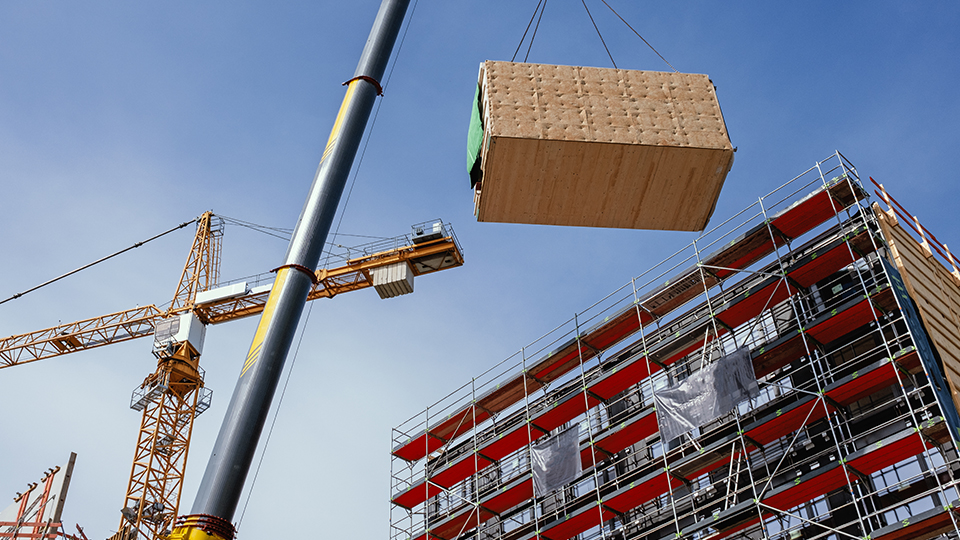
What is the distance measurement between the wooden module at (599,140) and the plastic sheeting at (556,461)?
28.3 ft

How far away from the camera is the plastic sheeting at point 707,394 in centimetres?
1966

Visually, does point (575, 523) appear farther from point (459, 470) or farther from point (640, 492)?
point (459, 470)

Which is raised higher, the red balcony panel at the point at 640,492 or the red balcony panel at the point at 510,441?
the red balcony panel at the point at 510,441

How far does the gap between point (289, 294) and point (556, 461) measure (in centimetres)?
1151

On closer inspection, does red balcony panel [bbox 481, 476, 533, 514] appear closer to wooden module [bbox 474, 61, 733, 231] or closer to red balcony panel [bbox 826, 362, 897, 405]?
red balcony panel [bbox 826, 362, 897, 405]

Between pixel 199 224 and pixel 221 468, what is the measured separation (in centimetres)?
3894

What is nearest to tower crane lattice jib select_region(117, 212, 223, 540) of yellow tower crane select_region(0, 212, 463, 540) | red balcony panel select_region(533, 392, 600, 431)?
yellow tower crane select_region(0, 212, 463, 540)

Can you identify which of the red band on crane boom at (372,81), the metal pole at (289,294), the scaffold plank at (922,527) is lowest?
the scaffold plank at (922,527)

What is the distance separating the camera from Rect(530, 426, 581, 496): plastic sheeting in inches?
904

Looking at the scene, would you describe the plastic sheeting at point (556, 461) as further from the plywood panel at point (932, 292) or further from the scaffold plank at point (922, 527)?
the plywood panel at point (932, 292)

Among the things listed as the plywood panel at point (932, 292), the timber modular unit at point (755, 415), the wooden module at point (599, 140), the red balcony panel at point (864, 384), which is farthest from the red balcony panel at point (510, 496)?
the plywood panel at point (932, 292)

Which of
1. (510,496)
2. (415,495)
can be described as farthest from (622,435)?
(415,495)

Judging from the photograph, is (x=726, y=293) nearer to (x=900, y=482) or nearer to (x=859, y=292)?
(x=859, y=292)

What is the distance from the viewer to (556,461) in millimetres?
23312
